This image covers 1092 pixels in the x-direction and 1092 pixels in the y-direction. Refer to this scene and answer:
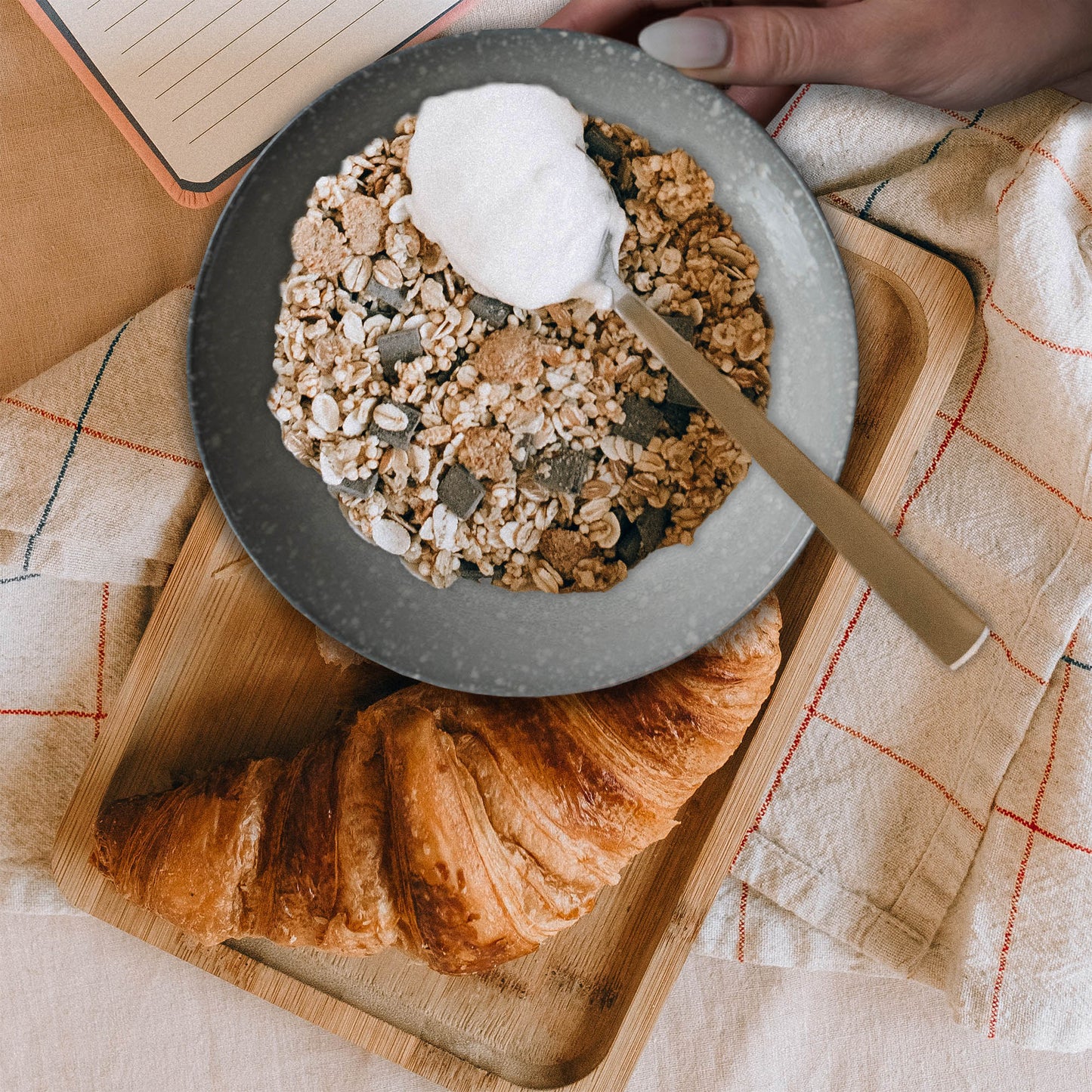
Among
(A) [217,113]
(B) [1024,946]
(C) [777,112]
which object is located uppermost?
(A) [217,113]

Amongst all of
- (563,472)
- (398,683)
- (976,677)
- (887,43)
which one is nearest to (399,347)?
(563,472)

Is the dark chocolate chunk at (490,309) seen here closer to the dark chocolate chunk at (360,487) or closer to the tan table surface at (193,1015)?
the dark chocolate chunk at (360,487)

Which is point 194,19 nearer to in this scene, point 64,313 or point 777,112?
point 64,313

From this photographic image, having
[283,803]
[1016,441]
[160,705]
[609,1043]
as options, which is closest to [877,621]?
[1016,441]

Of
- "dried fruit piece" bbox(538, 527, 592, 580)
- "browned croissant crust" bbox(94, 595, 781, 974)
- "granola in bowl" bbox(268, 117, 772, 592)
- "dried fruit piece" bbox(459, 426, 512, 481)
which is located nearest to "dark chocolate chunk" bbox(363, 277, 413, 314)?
"granola in bowl" bbox(268, 117, 772, 592)

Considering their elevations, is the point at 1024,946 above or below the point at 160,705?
below

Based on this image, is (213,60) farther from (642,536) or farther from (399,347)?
(642,536)

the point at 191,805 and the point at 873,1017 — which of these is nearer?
the point at 191,805

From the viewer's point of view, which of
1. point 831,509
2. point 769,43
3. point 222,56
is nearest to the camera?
point 831,509
